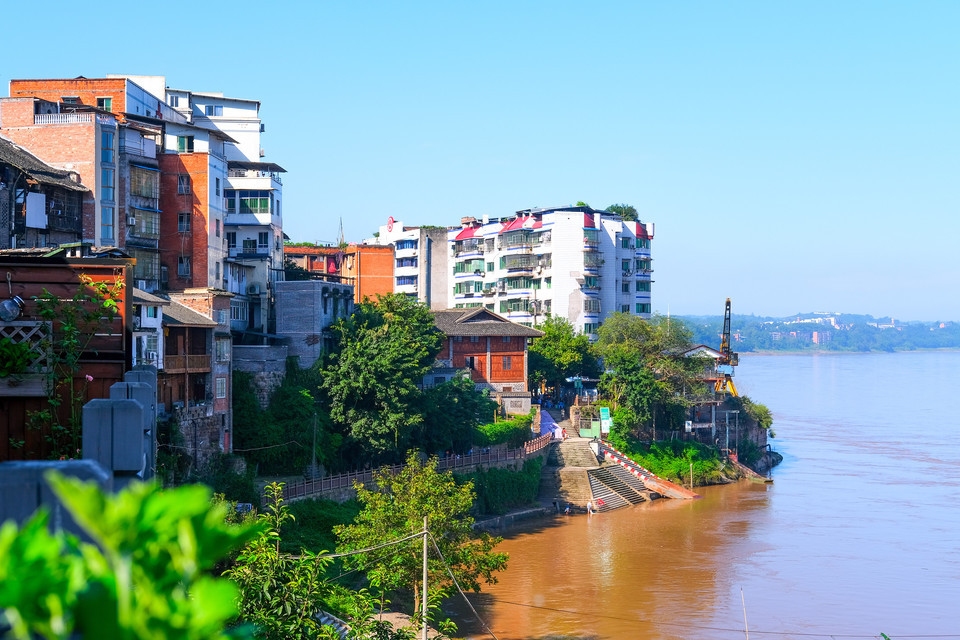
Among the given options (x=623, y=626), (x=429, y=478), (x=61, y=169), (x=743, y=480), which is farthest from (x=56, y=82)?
(x=743, y=480)

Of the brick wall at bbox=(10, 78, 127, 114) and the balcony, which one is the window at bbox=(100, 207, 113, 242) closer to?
the brick wall at bbox=(10, 78, 127, 114)

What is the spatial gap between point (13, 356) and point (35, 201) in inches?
1225

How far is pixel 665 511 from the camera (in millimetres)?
55344

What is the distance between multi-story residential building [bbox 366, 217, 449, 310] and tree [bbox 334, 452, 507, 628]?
58.1 meters

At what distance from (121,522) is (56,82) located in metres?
52.0

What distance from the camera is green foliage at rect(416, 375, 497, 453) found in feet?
161

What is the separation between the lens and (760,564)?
4325 centimetres

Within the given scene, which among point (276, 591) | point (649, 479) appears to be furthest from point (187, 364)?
point (649, 479)

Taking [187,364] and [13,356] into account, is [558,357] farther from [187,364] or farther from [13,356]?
[13,356]

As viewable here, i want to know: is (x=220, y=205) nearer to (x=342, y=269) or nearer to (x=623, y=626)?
(x=623, y=626)

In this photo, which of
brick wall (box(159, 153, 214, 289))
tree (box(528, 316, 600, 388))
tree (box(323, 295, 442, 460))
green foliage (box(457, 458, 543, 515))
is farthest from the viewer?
tree (box(528, 316, 600, 388))

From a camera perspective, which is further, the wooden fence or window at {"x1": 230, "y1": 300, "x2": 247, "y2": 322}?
window at {"x1": 230, "y1": 300, "x2": 247, "y2": 322}

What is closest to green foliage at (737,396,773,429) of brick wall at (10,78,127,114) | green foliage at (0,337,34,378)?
brick wall at (10,78,127,114)

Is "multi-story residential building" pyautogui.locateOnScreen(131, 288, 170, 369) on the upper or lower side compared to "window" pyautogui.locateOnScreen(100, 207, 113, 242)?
lower
